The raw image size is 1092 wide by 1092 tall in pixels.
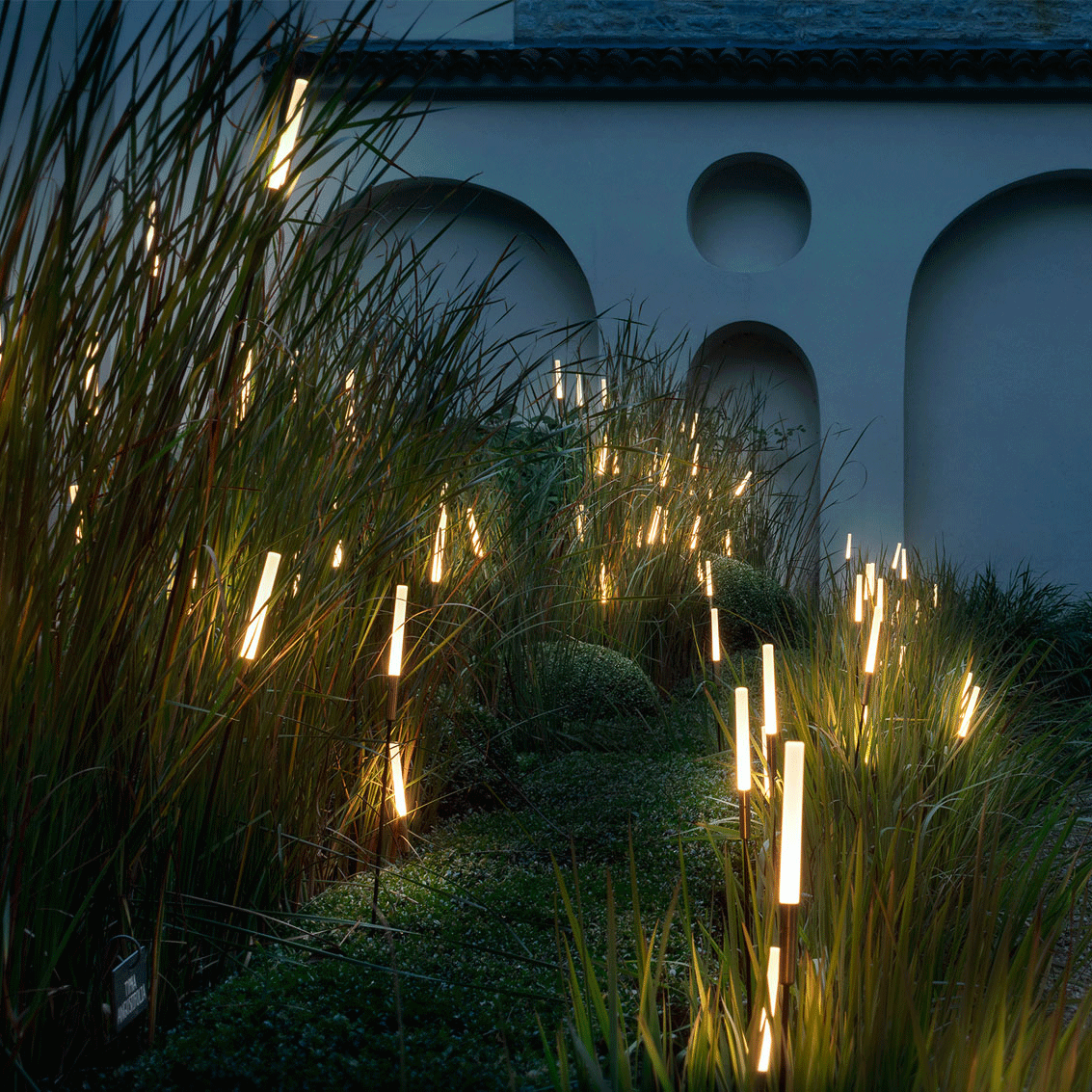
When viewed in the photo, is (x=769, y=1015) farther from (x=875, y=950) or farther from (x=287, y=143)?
(x=287, y=143)

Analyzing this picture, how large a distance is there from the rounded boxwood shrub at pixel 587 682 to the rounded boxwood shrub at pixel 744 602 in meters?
0.85

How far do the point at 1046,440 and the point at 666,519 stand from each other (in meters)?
5.55

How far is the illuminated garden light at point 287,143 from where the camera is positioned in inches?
41.7

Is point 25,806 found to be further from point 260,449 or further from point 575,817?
point 575,817

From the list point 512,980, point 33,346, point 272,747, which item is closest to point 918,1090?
point 512,980

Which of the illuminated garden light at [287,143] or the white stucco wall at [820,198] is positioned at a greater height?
the white stucco wall at [820,198]

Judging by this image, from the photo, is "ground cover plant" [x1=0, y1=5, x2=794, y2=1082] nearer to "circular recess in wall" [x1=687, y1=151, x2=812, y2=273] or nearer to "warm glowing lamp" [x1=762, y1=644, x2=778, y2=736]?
"warm glowing lamp" [x1=762, y1=644, x2=778, y2=736]

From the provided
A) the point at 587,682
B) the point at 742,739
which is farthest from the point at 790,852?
the point at 587,682

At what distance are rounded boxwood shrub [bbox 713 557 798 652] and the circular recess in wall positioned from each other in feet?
14.7

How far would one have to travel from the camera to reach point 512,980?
51.2 inches

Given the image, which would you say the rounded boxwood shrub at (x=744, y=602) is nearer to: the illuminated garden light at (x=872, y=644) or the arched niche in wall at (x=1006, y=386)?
the illuminated garden light at (x=872, y=644)

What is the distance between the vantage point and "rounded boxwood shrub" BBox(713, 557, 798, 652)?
3812 millimetres

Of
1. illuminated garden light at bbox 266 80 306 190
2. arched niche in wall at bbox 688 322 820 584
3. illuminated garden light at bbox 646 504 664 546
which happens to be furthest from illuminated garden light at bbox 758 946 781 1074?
arched niche in wall at bbox 688 322 820 584

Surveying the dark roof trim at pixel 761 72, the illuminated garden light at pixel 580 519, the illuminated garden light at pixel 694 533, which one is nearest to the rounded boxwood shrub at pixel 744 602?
the illuminated garden light at pixel 694 533
